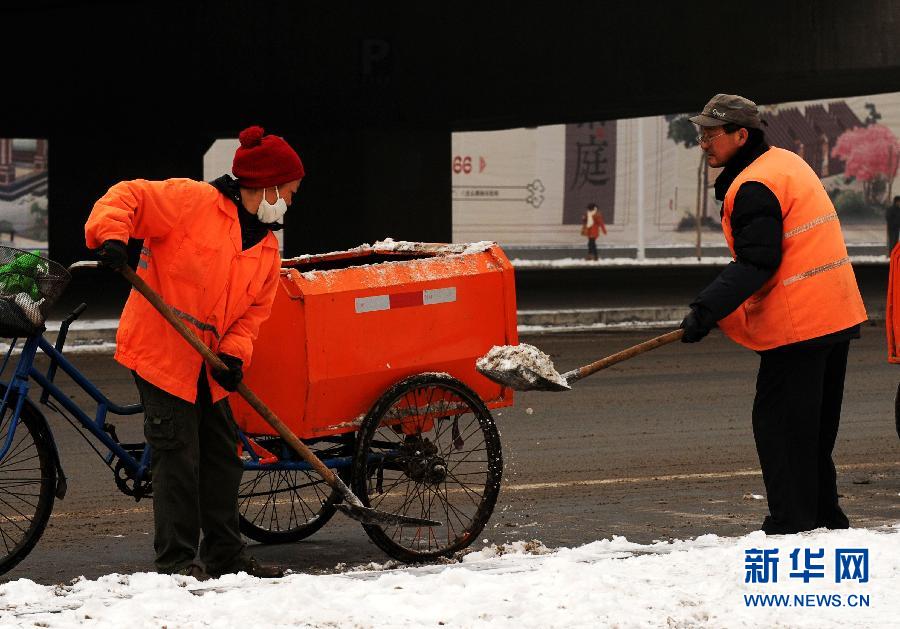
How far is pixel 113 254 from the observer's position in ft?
18.3

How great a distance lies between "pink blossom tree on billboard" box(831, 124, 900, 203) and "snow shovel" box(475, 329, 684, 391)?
49.6m

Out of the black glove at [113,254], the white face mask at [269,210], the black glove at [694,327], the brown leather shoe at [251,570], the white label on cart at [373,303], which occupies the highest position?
the white face mask at [269,210]

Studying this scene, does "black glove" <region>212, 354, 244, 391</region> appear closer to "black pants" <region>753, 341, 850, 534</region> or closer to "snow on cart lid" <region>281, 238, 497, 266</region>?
"snow on cart lid" <region>281, 238, 497, 266</region>

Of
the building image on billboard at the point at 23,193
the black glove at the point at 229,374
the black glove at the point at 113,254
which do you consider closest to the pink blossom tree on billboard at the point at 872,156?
the building image on billboard at the point at 23,193

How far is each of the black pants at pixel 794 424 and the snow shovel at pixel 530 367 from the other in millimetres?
502

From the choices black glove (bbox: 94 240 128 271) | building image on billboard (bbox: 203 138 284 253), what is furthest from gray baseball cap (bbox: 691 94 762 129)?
building image on billboard (bbox: 203 138 284 253)

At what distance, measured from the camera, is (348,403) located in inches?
267

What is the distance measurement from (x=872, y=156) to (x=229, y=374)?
51.3m

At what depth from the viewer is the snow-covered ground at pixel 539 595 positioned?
506 centimetres

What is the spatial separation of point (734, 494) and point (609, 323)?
449 inches

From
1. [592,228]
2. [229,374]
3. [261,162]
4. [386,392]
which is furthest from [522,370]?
[592,228]

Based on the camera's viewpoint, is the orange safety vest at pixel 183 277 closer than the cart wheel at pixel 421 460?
Yes

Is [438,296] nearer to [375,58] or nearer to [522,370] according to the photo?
[522,370]

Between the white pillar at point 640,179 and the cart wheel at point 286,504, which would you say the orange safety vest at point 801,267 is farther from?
the white pillar at point 640,179
